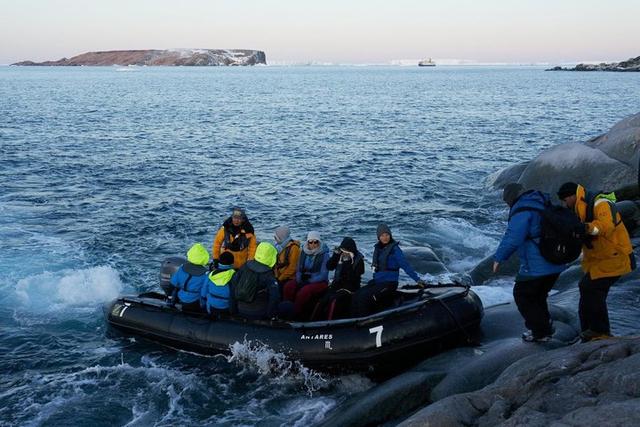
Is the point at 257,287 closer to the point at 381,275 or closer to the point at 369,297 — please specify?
the point at 369,297

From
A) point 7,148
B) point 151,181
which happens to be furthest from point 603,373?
point 7,148

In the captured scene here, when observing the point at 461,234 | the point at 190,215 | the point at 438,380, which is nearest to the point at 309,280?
the point at 438,380

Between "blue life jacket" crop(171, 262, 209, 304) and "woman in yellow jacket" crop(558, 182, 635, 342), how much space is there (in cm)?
595

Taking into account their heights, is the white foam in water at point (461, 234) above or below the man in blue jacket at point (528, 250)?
below

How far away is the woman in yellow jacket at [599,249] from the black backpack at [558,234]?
5.5 inches

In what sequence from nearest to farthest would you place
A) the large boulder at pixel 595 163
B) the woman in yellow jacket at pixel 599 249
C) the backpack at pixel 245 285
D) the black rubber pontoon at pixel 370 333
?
the woman in yellow jacket at pixel 599 249, the black rubber pontoon at pixel 370 333, the backpack at pixel 245 285, the large boulder at pixel 595 163

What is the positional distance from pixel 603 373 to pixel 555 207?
2215 mm


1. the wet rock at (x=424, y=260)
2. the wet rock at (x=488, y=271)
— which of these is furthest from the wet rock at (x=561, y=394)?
the wet rock at (x=424, y=260)

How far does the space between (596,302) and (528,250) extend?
1.08 meters

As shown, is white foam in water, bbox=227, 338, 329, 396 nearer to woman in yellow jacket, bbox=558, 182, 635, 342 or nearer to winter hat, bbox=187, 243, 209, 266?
winter hat, bbox=187, 243, 209, 266

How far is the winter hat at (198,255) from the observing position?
10107 millimetres

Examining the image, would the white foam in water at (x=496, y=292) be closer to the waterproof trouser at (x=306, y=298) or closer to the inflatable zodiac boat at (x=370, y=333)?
the inflatable zodiac boat at (x=370, y=333)

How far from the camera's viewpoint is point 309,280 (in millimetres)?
10555

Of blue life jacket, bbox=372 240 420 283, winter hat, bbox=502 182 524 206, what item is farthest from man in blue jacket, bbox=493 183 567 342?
blue life jacket, bbox=372 240 420 283
